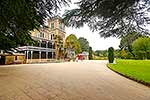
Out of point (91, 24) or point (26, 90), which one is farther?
point (26, 90)

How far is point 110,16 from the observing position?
23.2 feet

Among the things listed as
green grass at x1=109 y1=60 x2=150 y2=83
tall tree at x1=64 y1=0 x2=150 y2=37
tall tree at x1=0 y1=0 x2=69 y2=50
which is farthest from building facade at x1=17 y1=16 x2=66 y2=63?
tall tree at x1=0 y1=0 x2=69 y2=50

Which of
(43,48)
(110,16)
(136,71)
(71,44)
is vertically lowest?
(136,71)

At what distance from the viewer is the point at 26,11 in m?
6.15

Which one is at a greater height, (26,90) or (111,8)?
(111,8)

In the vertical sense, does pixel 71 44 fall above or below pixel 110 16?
above

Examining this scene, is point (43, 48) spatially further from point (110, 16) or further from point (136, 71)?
point (110, 16)

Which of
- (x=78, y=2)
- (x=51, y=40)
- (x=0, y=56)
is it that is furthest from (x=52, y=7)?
(x=51, y=40)

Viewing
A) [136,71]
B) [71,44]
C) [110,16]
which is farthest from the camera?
[71,44]

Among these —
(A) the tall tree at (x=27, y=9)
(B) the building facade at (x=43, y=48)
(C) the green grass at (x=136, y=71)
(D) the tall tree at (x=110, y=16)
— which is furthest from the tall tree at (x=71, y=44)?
(A) the tall tree at (x=27, y=9)

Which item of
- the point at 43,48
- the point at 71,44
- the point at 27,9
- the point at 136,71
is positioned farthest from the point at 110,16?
the point at 71,44

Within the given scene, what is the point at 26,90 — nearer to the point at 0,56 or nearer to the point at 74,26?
the point at 74,26

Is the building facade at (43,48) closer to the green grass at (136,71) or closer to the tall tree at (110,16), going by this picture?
the green grass at (136,71)

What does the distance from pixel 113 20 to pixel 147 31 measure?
1.11 meters
